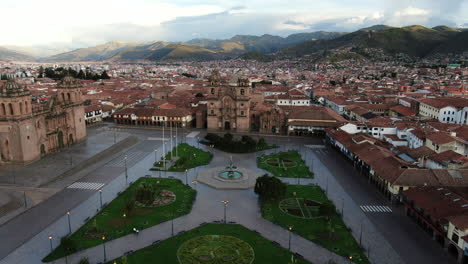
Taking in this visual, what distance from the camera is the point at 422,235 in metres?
31.4

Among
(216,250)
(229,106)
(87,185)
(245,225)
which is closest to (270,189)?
(245,225)

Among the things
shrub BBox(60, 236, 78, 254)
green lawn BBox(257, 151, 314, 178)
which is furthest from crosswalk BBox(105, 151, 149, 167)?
shrub BBox(60, 236, 78, 254)

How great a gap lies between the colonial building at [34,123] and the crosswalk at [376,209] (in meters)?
44.5

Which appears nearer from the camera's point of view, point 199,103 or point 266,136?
point 266,136

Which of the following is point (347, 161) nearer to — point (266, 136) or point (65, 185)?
point (266, 136)

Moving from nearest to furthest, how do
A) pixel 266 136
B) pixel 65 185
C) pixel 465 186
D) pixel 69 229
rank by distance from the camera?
1. pixel 69 229
2. pixel 465 186
3. pixel 65 185
4. pixel 266 136

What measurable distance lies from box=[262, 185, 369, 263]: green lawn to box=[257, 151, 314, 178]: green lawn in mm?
6082

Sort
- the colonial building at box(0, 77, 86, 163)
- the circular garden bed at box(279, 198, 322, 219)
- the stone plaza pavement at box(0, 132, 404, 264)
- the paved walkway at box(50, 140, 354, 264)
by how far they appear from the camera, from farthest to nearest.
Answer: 1. the colonial building at box(0, 77, 86, 163)
2. the circular garden bed at box(279, 198, 322, 219)
3. the paved walkway at box(50, 140, 354, 264)
4. the stone plaza pavement at box(0, 132, 404, 264)

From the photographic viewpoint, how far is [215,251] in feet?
92.7

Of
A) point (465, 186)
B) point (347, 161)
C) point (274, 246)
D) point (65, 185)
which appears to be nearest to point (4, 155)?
point (65, 185)

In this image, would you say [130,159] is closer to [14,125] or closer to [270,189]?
[14,125]

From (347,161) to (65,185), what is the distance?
4042 centimetres

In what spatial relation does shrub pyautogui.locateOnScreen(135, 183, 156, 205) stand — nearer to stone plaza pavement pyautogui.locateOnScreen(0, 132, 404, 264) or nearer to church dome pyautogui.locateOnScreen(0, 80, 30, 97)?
stone plaza pavement pyautogui.locateOnScreen(0, 132, 404, 264)

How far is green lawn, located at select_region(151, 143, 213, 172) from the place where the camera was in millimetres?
49781
